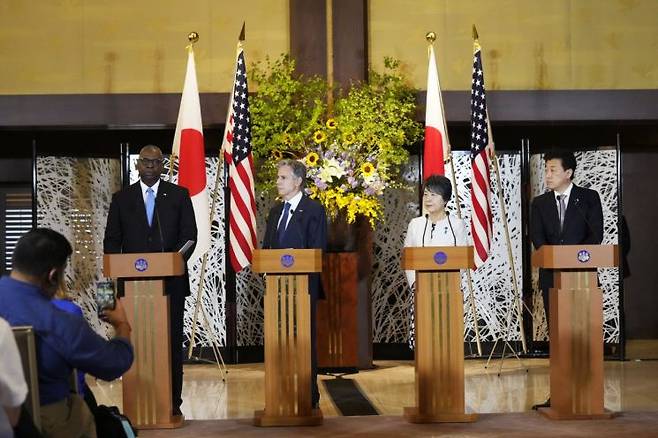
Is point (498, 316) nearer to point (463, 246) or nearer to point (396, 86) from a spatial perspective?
point (396, 86)

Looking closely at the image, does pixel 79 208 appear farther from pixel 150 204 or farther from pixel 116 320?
pixel 116 320

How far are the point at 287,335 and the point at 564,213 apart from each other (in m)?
1.93

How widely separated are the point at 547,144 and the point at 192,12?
3571mm

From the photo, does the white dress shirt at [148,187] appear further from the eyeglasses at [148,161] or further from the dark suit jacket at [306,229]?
the dark suit jacket at [306,229]

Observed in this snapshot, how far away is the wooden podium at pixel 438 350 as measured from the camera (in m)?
6.02

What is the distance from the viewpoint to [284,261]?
597 cm

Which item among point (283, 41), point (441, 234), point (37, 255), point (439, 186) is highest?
point (283, 41)

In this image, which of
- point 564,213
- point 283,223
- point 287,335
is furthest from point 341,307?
point 287,335

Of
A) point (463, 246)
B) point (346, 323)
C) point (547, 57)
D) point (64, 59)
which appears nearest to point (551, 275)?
point (463, 246)

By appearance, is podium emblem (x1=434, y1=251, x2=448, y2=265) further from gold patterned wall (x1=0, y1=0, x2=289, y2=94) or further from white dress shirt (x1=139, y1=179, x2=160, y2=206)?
gold patterned wall (x1=0, y1=0, x2=289, y2=94)

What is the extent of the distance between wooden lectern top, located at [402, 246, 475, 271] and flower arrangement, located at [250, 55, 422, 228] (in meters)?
2.27

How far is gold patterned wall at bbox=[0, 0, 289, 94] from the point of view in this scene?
9.18 metres

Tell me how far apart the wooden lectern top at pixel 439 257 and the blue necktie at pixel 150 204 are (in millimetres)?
1538

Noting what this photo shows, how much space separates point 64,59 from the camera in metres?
9.20
